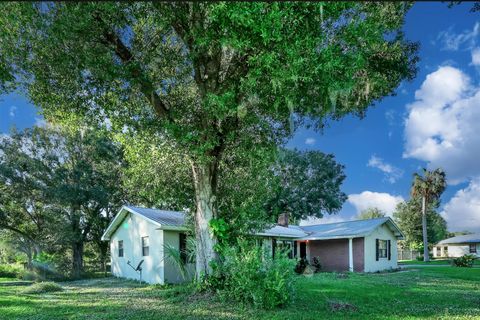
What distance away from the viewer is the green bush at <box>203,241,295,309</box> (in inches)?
332

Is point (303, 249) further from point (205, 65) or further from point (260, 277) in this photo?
point (205, 65)

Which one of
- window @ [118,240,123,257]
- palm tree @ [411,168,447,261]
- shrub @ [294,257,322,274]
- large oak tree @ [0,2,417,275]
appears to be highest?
large oak tree @ [0,2,417,275]

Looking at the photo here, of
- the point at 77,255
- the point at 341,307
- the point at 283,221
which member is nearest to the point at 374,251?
the point at 283,221

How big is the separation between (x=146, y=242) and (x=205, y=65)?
11296mm

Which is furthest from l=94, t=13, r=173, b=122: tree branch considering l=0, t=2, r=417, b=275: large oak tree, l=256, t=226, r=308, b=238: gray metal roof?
l=256, t=226, r=308, b=238: gray metal roof

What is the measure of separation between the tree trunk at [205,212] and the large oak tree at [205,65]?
→ 31 mm

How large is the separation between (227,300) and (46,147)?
2233cm

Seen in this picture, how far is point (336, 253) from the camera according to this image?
2381cm

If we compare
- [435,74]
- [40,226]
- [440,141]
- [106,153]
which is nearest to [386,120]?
[440,141]

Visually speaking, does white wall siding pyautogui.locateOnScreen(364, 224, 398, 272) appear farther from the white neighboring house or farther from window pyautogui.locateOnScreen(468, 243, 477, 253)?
window pyautogui.locateOnScreen(468, 243, 477, 253)

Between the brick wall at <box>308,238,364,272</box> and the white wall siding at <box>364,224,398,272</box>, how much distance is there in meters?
0.42

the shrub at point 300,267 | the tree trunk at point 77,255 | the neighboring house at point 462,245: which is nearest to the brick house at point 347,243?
the shrub at point 300,267

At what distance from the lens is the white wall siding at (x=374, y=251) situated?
2278cm

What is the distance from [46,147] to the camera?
2655cm
